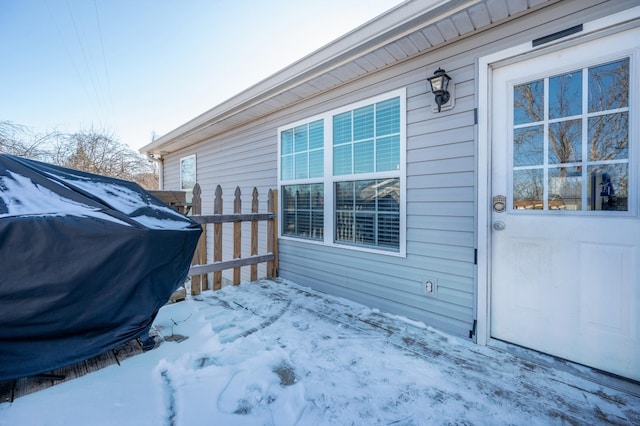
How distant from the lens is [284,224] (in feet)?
13.9

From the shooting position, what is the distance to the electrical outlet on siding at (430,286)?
2521 millimetres

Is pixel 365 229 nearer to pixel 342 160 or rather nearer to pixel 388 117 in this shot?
pixel 342 160

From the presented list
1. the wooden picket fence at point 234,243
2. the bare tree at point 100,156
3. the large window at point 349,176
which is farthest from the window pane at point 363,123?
the bare tree at point 100,156

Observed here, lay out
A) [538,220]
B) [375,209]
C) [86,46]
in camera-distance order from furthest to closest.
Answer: [86,46], [375,209], [538,220]

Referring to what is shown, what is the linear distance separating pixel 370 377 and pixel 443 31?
2680 millimetres

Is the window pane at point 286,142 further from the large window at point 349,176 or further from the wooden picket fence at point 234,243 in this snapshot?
the wooden picket fence at point 234,243

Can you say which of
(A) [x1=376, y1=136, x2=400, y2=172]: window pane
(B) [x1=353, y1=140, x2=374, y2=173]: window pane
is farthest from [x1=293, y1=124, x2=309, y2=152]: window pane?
(A) [x1=376, y1=136, x2=400, y2=172]: window pane

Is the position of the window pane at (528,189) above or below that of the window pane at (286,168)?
below

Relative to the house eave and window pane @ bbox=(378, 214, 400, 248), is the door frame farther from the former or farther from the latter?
window pane @ bbox=(378, 214, 400, 248)

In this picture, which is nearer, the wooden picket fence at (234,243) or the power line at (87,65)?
the wooden picket fence at (234,243)

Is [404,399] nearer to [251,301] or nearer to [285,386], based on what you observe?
[285,386]

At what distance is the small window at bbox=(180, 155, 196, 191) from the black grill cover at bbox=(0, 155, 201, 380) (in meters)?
4.97

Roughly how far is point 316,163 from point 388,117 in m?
1.15

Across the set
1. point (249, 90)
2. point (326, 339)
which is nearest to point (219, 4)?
point (249, 90)
